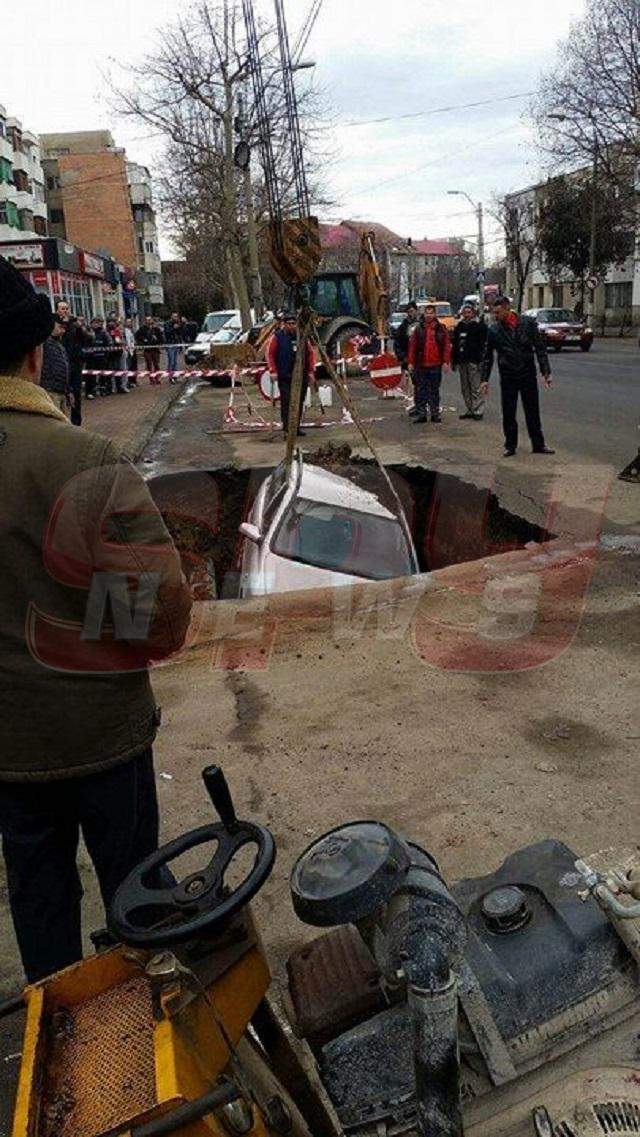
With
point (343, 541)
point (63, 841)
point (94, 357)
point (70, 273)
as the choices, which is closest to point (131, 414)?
point (94, 357)

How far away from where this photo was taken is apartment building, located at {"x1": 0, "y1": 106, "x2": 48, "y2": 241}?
182 feet

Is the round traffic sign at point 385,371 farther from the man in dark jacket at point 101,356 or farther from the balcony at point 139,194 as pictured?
the balcony at point 139,194

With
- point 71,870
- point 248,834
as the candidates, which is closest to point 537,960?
point 248,834

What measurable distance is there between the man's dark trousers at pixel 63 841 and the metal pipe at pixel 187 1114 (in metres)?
0.91

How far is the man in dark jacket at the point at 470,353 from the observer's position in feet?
46.8

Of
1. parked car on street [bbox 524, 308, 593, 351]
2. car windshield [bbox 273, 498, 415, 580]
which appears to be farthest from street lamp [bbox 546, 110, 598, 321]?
car windshield [bbox 273, 498, 415, 580]

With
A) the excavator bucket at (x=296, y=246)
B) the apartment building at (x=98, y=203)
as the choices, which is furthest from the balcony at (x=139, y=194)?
the excavator bucket at (x=296, y=246)

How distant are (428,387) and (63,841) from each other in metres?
13.2

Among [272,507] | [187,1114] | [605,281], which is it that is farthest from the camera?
[605,281]

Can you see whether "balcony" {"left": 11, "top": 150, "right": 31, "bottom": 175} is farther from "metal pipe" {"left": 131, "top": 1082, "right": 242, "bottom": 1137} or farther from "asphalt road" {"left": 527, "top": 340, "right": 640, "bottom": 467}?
"metal pipe" {"left": 131, "top": 1082, "right": 242, "bottom": 1137}

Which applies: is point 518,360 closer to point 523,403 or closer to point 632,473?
point 523,403

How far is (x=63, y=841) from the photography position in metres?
2.13

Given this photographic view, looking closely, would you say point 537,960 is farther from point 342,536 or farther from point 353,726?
point 342,536

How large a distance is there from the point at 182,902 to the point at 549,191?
191ft
